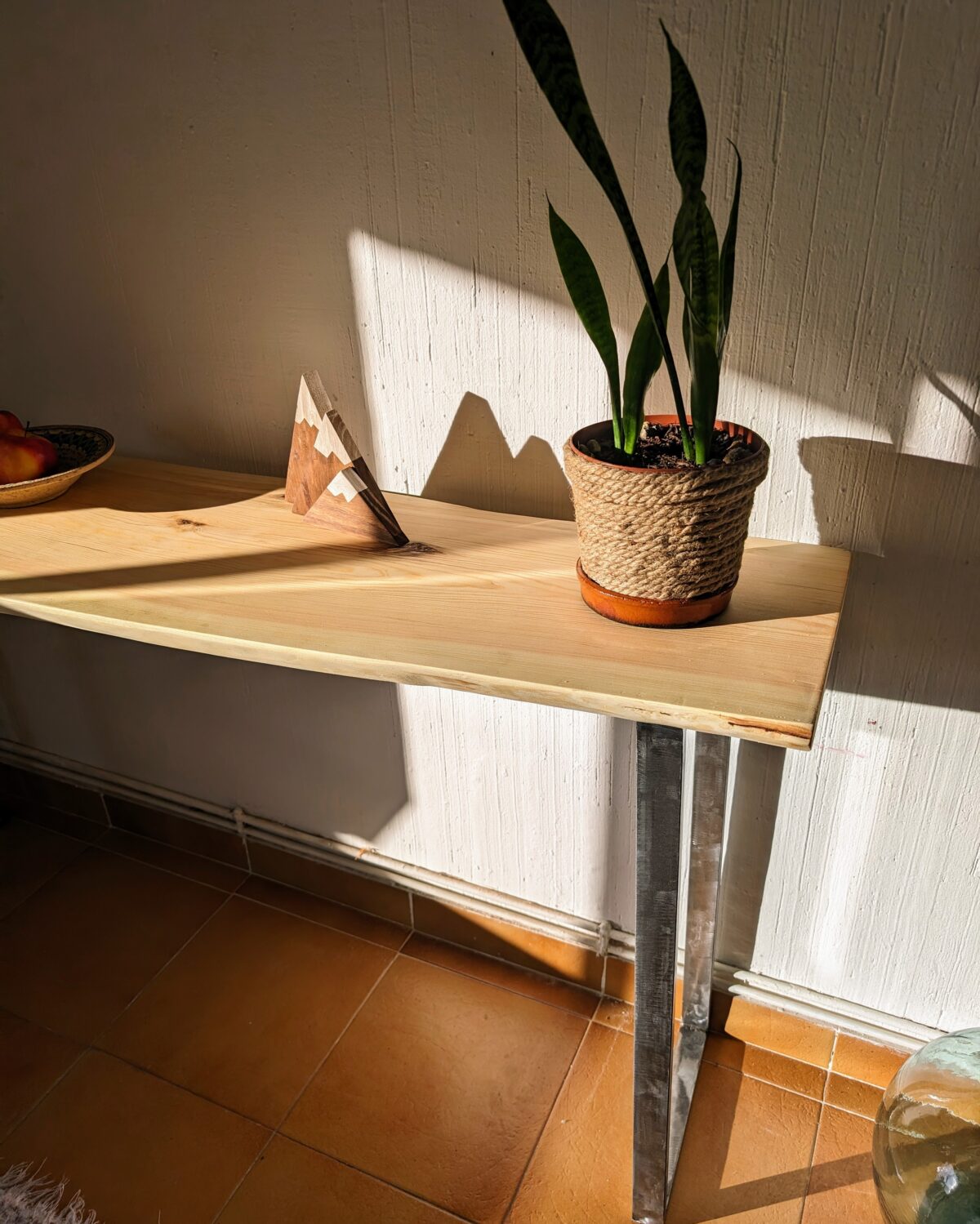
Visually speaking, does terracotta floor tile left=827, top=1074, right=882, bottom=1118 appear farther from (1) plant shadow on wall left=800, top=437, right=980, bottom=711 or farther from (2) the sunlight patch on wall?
(2) the sunlight patch on wall

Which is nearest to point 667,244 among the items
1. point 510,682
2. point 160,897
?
point 510,682

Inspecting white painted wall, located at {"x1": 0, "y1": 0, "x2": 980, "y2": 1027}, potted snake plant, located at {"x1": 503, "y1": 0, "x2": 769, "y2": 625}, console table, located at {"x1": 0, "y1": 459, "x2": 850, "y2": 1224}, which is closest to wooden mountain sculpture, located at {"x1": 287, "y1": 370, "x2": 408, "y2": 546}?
console table, located at {"x1": 0, "y1": 459, "x2": 850, "y2": 1224}

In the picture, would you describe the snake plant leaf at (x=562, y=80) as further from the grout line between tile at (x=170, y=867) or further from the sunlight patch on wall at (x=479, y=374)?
the grout line between tile at (x=170, y=867)

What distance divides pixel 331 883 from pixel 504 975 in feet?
1.29

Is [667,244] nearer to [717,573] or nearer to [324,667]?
[717,573]

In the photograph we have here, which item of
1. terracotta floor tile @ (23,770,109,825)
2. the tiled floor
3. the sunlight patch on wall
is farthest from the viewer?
terracotta floor tile @ (23,770,109,825)

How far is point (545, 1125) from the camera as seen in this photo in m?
1.46

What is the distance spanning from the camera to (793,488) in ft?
3.72

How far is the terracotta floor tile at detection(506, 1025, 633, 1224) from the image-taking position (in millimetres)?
1344

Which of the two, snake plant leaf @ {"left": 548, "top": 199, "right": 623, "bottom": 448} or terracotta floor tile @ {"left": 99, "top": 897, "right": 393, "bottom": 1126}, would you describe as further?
terracotta floor tile @ {"left": 99, "top": 897, "right": 393, "bottom": 1126}

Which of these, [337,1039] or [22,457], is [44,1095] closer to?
[337,1039]

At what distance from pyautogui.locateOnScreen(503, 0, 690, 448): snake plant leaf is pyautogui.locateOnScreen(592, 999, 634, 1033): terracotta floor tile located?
1295mm

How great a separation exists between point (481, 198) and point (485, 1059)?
4.37 ft

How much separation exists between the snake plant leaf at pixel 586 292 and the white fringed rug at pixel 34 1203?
4.51 feet
